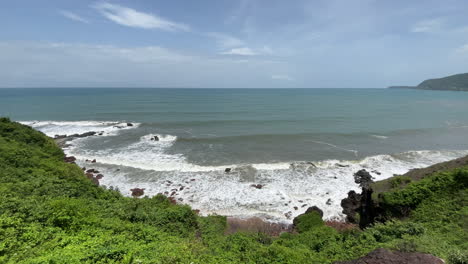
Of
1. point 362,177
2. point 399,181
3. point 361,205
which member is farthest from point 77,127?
point 399,181

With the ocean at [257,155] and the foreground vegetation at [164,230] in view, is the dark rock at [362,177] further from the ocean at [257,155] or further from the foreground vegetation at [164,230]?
the foreground vegetation at [164,230]

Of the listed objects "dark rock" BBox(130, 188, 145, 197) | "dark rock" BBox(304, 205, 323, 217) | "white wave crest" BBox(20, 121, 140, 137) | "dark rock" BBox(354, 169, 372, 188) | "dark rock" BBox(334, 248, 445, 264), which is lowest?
"dark rock" BBox(130, 188, 145, 197)

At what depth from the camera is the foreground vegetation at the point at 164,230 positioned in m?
→ 5.99

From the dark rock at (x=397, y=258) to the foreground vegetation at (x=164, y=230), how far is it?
0.44 m

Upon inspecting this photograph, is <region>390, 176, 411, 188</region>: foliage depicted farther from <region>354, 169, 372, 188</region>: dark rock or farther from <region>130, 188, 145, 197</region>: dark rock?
<region>130, 188, 145, 197</region>: dark rock

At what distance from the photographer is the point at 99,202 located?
11289 millimetres

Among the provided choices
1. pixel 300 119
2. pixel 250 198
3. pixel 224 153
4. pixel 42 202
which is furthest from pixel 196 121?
pixel 42 202

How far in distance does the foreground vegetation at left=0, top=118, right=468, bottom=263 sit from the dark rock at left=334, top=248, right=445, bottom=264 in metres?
0.44

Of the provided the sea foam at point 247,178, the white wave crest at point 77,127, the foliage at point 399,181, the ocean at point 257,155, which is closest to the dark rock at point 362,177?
the ocean at point 257,155

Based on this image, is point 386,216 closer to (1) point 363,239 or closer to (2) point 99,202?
(1) point 363,239

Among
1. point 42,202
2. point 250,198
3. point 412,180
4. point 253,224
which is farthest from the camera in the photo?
point 250,198

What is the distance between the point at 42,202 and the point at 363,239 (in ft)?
45.2

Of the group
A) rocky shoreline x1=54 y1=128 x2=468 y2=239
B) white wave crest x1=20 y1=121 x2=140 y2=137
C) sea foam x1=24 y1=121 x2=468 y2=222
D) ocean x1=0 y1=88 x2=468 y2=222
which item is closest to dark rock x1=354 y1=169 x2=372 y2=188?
ocean x1=0 y1=88 x2=468 y2=222

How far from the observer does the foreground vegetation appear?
599 cm
